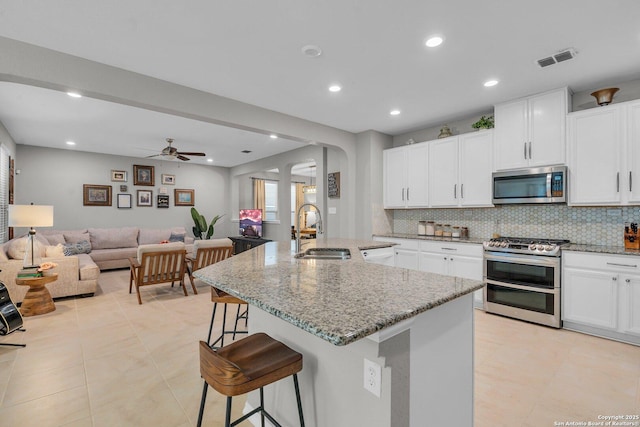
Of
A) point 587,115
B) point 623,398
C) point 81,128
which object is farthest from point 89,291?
point 587,115

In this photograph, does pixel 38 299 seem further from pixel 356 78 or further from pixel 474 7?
pixel 474 7

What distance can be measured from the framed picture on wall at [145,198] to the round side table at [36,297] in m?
4.02

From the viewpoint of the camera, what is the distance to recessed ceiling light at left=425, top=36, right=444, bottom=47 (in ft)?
7.86

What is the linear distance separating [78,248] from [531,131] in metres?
8.01

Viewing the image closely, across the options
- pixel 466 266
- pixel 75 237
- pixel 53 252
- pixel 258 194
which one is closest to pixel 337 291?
pixel 466 266

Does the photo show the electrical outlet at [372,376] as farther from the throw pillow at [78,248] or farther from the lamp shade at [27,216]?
the throw pillow at [78,248]

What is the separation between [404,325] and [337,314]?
26cm

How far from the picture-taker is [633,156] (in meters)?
2.94

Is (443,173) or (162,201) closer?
(443,173)

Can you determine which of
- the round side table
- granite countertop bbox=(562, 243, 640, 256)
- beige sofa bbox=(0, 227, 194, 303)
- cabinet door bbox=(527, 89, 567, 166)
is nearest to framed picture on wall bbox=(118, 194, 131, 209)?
beige sofa bbox=(0, 227, 194, 303)

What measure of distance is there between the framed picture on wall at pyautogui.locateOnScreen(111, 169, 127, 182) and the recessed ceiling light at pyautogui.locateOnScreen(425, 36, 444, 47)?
748cm

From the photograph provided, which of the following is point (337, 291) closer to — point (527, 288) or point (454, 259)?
point (527, 288)

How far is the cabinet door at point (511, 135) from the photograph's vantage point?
3.58 meters

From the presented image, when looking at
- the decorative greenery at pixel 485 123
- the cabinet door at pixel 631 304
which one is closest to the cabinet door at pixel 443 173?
the decorative greenery at pixel 485 123
